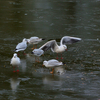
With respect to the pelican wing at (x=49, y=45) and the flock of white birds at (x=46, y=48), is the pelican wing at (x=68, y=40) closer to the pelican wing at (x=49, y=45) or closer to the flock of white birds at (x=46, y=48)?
the flock of white birds at (x=46, y=48)

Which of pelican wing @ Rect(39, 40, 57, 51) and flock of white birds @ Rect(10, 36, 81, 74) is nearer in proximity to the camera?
flock of white birds @ Rect(10, 36, 81, 74)

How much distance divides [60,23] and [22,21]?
8.38ft

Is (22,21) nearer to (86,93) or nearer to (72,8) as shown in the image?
(72,8)

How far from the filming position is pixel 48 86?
7.25 m

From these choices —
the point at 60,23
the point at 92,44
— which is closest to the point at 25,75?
the point at 92,44

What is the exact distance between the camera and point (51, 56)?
1034 cm

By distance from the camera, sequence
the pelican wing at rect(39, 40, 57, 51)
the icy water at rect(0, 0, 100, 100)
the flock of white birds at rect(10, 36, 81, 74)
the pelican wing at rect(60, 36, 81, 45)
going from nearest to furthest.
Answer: the icy water at rect(0, 0, 100, 100), the flock of white birds at rect(10, 36, 81, 74), the pelican wing at rect(39, 40, 57, 51), the pelican wing at rect(60, 36, 81, 45)

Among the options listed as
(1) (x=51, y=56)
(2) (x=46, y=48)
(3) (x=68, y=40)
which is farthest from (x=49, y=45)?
(3) (x=68, y=40)

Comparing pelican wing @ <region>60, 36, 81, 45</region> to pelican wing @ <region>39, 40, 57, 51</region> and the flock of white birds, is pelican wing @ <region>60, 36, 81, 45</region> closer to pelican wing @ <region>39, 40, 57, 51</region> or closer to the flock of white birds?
the flock of white birds

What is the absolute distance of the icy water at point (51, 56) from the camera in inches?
270

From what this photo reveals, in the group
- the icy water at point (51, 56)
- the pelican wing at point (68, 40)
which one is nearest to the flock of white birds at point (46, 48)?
the pelican wing at point (68, 40)

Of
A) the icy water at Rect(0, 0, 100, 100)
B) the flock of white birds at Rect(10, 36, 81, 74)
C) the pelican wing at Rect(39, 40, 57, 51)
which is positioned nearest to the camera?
the icy water at Rect(0, 0, 100, 100)

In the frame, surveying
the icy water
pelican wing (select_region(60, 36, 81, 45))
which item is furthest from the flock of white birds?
the icy water

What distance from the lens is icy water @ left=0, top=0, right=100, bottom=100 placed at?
6852mm
